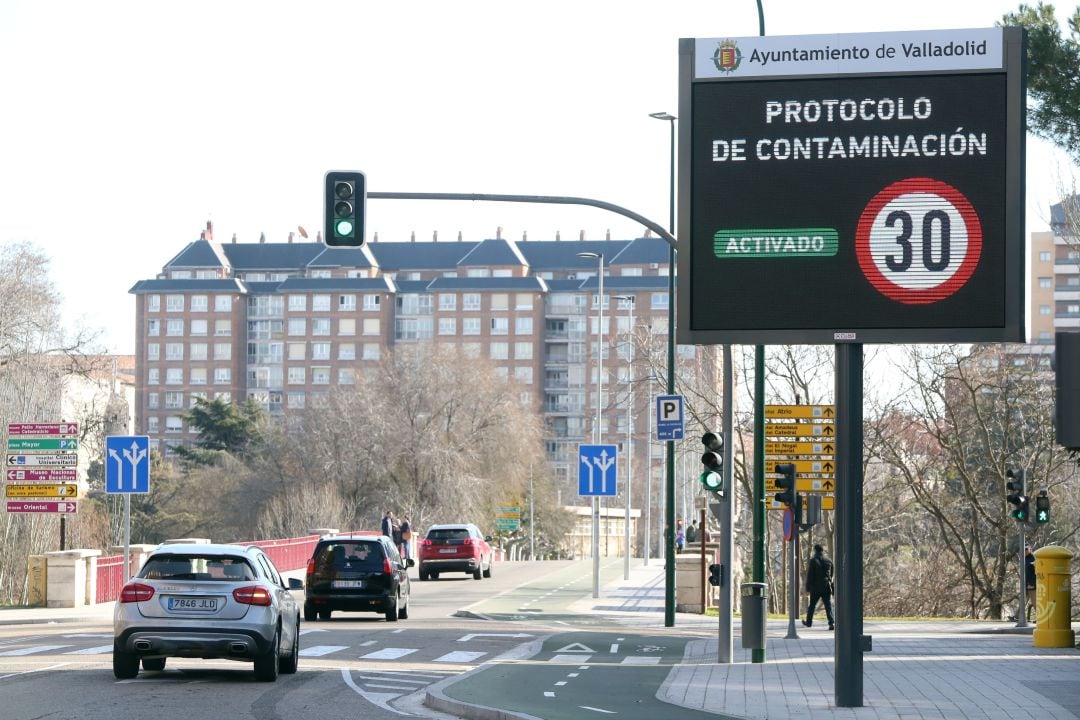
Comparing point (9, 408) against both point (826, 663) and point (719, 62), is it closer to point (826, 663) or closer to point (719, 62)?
point (826, 663)

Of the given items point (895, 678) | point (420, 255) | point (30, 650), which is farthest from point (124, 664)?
point (420, 255)

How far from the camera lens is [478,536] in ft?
169

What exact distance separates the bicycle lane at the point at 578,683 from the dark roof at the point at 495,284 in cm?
14438

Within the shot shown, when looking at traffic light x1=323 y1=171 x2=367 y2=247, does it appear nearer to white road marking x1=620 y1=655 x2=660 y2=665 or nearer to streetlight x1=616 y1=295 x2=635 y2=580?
white road marking x1=620 y1=655 x2=660 y2=665

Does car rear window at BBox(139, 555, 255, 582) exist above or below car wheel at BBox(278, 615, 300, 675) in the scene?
above

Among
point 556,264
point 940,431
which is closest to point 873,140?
point 940,431

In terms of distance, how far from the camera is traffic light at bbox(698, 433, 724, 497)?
896 inches

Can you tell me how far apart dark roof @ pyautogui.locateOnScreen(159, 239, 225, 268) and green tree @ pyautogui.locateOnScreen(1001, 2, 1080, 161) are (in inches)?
6473

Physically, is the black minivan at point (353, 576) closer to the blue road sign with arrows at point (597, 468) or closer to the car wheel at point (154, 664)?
the blue road sign with arrows at point (597, 468)

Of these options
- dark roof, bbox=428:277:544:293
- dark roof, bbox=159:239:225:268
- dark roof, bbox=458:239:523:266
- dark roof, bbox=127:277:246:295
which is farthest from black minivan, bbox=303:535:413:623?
dark roof, bbox=159:239:225:268

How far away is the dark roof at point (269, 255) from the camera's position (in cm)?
18475

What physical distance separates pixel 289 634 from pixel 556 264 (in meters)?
164

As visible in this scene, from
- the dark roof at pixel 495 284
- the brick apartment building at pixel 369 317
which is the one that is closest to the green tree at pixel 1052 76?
the brick apartment building at pixel 369 317

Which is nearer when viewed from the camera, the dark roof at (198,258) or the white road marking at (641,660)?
the white road marking at (641,660)
